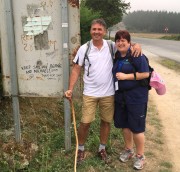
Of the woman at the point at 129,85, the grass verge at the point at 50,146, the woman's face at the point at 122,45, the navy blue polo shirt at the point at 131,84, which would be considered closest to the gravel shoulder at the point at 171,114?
the grass verge at the point at 50,146

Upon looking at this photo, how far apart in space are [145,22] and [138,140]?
135327 mm

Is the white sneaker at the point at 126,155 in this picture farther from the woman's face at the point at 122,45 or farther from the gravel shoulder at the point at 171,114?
the woman's face at the point at 122,45

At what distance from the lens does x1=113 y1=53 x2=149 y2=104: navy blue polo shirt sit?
13.5 feet

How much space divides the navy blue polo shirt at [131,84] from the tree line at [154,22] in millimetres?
113466

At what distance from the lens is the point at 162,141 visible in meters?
5.68

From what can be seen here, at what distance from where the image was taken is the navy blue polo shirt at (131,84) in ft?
13.5

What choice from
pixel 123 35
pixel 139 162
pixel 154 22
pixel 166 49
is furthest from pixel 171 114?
pixel 154 22

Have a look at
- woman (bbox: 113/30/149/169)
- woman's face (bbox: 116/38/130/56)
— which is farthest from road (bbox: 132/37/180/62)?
woman's face (bbox: 116/38/130/56)

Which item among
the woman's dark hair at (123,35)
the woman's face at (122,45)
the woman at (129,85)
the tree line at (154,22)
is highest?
the woman's dark hair at (123,35)

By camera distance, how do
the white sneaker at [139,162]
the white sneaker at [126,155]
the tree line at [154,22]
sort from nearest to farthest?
the white sneaker at [139,162] < the white sneaker at [126,155] < the tree line at [154,22]

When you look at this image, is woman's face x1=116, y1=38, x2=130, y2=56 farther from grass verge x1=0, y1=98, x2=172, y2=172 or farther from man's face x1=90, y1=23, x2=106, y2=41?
grass verge x1=0, y1=98, x2=172, y2=172

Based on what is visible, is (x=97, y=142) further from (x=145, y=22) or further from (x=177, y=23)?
(x=145, y=22)

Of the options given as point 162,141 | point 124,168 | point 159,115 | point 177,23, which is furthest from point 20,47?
point 177,23

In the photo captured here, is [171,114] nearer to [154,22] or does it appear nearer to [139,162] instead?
[139,162]
